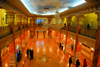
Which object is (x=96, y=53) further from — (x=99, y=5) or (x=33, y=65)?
(x=33, y=65)

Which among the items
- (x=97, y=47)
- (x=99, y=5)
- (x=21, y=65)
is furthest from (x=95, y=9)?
(x=21, y=65)

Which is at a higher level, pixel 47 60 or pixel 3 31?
pixel 3 31

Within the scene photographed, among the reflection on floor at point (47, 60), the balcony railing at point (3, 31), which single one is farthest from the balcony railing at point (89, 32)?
the balcony railing at point (3, 31)

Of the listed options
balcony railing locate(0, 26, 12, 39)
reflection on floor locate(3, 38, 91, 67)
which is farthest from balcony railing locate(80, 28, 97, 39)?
balcony railing locate(0, 26, 12, 39)

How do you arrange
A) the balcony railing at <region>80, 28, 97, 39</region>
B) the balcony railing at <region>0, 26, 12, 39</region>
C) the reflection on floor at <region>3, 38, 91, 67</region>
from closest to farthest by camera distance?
the balcony railing at <region>0, 26, 12, 39</region>, the balcony railing at <region>80, 28, 97, 39</region>, the reflection on floor at <region>3, 38, 91, 67</region>

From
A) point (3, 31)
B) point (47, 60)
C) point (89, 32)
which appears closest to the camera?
point (3, 31)

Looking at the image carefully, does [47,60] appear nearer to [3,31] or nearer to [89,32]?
[89,32]

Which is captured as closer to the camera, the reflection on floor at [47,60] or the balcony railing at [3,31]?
the balcony railing at [3,31]

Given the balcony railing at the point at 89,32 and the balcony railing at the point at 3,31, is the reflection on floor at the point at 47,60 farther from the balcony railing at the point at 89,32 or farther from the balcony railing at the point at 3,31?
the balcony railing at the point at 3,31

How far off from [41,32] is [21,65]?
13.1m

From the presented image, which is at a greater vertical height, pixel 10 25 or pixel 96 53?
pixel 10 25

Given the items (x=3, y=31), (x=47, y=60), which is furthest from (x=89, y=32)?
(x=3, y=31)

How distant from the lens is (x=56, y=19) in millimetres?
3777

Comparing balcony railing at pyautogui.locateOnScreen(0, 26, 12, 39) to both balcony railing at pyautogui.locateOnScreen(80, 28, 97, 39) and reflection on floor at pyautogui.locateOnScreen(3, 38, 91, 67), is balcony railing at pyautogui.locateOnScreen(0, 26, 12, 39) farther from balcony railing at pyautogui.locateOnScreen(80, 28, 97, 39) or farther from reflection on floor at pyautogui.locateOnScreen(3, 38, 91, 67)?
balcony railing at pyautogui.locateOnScreen(80, 28, 97, 39)
